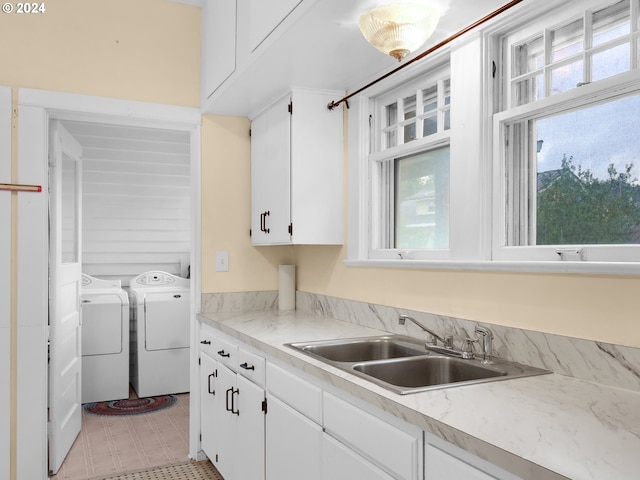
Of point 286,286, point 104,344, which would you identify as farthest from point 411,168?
point 104,344

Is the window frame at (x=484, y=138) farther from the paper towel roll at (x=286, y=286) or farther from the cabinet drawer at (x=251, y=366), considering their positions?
the paper towel roll at (x=286, y=286)

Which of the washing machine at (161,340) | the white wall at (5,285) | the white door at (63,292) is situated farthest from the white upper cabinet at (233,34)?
the washing machine at (161,340)

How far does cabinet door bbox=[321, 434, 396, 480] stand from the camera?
146 centimetres

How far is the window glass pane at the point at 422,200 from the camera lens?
2.26 m

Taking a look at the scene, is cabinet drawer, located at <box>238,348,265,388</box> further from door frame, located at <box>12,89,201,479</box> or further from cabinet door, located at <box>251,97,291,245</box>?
door frame, located at <box>12,89,201,479</box>

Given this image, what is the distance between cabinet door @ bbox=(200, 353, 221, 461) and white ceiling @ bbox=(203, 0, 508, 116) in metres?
1.46

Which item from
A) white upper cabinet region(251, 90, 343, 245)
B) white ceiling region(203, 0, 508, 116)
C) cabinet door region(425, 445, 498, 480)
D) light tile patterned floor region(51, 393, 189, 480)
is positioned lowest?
light tile patterned floor region(51, 393, 189, 480)

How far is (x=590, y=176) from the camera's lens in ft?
5.41

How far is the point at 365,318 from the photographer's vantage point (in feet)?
8.75

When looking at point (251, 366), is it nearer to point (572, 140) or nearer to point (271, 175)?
point (271, 175)

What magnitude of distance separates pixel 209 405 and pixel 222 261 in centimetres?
85

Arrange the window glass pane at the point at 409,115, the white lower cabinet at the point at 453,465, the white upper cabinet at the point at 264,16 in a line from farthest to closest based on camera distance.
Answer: the window glass pane at the point at 409,115, the white upper cabinet at the point at 264,16, the white lower cabinet at the point at 453,465

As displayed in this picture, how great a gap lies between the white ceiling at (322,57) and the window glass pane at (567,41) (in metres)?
0.22

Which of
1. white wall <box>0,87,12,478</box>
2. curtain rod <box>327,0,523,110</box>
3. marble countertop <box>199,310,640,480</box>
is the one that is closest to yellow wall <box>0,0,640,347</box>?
white wall <box>0,87,12,478</box>
